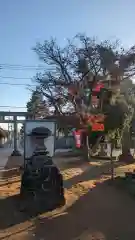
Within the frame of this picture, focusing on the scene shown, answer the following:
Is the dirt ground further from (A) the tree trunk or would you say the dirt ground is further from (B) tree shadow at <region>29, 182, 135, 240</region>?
(A) the tree trunk

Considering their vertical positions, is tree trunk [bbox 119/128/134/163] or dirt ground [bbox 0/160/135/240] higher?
tree trunk [bbox 119/128/134/163]

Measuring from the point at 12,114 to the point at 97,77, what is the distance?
11.7 m

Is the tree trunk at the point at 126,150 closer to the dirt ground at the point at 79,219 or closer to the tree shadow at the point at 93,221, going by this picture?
the dirt ground at the point at 79,219

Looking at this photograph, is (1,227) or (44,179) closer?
(1,227)

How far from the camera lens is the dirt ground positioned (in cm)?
780

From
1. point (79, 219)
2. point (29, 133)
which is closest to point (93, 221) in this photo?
point (79, 219)

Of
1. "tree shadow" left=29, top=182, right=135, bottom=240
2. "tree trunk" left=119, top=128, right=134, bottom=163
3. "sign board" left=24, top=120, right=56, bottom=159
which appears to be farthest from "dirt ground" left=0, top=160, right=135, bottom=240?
"tree trunk" left=119, top=128, right=134, bottom=163

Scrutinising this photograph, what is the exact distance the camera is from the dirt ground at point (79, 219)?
7805mm

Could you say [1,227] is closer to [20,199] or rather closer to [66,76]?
[20,199]

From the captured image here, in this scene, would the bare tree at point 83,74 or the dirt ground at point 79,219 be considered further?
the bare tree at point 83,74

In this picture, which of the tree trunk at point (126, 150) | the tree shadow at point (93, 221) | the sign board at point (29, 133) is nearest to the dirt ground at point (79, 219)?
the tree shadow at point (93, 221)

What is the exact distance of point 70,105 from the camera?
29625 millimetres

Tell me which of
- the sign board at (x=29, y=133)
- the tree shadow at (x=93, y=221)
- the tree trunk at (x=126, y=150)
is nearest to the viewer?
the tree shadow at (x=93, y=221)

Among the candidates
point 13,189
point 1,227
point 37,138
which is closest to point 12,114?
point 37,138
